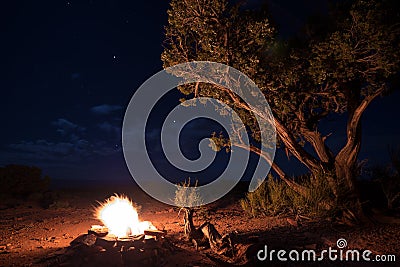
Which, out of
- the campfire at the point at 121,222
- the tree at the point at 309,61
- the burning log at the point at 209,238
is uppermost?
the tree at the point at 309,61

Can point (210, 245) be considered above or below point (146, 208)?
below

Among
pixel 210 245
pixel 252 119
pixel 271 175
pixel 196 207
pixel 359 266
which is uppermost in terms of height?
pixel 252 119

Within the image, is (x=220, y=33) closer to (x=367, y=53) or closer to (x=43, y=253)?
(x=367, y=53)

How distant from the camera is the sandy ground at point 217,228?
19.5 ft

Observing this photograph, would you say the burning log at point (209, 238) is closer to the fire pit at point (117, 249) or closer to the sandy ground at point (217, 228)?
the sandy ground at point (217, 228)

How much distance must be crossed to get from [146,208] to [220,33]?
6641 millimetres

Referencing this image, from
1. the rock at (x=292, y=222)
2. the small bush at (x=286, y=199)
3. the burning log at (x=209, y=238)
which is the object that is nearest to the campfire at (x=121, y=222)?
the burning log at (x=209, y=238)

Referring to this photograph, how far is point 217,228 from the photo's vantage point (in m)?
8.31

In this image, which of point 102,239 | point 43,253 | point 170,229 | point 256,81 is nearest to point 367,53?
point 256,81

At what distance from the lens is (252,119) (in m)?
10.6

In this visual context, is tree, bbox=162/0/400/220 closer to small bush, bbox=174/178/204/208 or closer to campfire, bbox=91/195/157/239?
small bush, bbox=174/178/204/208

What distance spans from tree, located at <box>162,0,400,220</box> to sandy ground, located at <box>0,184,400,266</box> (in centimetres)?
127

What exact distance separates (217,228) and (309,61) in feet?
14.9

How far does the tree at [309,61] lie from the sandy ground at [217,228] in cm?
127
